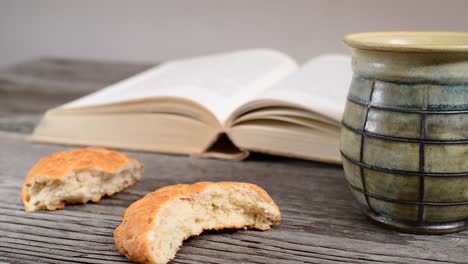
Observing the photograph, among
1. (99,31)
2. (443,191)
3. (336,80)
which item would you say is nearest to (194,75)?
(336,80)

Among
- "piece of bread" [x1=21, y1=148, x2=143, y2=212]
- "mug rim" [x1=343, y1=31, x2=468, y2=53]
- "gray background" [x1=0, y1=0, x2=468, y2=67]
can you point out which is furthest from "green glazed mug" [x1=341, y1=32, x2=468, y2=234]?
"gray background" [x1=0, y1=0, x2=468, y2=67]

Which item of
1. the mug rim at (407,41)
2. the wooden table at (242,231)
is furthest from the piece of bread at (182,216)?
the mug rim at (407,41)

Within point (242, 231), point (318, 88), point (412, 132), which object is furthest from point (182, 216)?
point (318, 88)

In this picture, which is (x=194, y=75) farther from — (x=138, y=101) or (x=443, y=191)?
(x=443, y=191)

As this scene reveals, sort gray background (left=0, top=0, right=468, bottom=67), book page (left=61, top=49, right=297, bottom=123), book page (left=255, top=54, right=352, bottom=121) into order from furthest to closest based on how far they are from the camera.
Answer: gray background (left=0, top=0, right=468, bottom=67), book page (left=61, top=49, right=297, bottom=123), book page (left=255, top=54, right=352, bottom=121)

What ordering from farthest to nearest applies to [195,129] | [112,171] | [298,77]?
[298,77]
[195,129]
[112,171]

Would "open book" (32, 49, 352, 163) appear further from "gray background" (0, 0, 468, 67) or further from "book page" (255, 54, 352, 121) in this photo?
"gray background" (0, 0, 468, 67)

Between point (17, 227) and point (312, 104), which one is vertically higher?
point (312, 104)

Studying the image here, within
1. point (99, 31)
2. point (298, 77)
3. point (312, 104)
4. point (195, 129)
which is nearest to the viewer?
point (312, 104)
